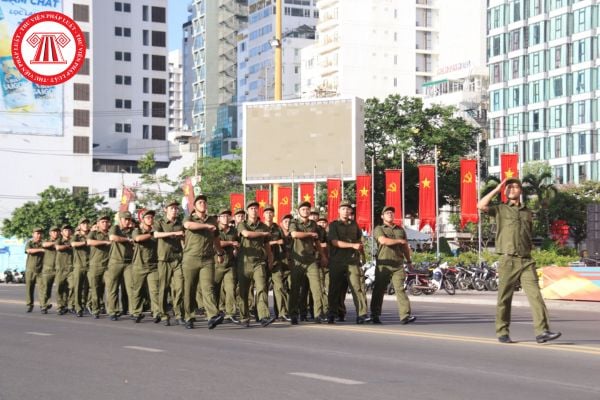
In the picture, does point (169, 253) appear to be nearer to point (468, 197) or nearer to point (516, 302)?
point (516, 302)

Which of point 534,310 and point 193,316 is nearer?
point 534,310

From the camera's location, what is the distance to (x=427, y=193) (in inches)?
2062

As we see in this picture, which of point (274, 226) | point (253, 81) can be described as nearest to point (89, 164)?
point (253, 81)

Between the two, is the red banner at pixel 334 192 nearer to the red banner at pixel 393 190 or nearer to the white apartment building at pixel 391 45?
the red banner at pixel 393 190

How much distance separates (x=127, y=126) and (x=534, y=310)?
134877mm

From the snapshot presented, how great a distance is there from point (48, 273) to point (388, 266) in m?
9.58

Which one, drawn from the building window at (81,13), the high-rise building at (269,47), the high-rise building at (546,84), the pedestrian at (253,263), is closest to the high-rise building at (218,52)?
the high-rise building at (269,47)

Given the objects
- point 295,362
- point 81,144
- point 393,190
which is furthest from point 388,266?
point 81,144

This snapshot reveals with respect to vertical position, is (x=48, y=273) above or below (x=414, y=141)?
below

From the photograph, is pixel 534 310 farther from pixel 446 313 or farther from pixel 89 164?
pixel 89 164

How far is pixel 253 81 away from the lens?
16888cm

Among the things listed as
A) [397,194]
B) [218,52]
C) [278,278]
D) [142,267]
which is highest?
[218,52]

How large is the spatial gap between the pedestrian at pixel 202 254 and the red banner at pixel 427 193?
107 ft

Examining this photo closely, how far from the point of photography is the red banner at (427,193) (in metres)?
52.0
